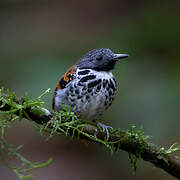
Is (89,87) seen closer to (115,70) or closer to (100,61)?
(100,61)

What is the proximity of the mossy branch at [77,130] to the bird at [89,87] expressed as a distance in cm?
50

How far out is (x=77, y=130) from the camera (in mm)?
2846

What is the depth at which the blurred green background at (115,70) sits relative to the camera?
5953 mm

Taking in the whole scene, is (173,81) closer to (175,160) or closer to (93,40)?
(93,40)

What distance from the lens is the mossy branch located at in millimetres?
2572

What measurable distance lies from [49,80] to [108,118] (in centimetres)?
116

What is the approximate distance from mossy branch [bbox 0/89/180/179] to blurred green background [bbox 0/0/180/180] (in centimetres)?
211

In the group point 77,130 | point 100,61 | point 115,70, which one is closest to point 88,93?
point 100,61

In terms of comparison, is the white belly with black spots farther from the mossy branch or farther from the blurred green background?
the blurred green background

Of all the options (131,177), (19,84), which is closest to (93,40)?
(19,84)

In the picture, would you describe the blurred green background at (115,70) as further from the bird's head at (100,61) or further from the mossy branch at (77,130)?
the mossy branch at (77,130)

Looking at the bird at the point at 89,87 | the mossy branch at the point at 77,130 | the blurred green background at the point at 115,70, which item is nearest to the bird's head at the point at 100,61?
the bird at the point at 89,87

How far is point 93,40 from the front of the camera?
8.17m

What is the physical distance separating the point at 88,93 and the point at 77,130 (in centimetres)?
86
